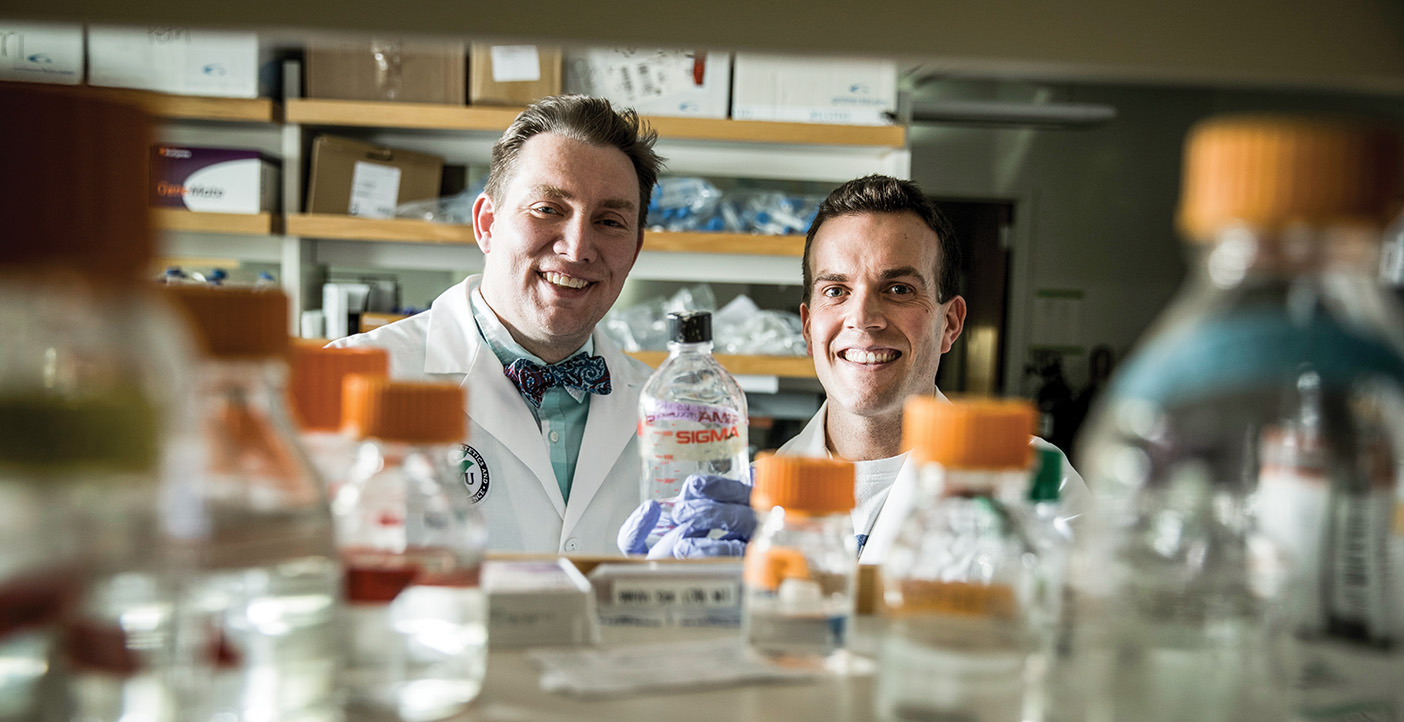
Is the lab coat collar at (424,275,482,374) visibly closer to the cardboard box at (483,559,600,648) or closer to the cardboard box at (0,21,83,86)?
the cardboard box at (483,559,600,648)

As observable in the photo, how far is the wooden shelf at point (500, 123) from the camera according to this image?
3027 millimetres

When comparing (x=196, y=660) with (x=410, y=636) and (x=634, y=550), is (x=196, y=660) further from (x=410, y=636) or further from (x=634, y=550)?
(x=634, y=550)

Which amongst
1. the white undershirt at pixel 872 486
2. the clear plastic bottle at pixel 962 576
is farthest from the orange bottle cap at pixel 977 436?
the white undershirt at pixel 872 486

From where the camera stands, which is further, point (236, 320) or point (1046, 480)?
point (1046, 480)

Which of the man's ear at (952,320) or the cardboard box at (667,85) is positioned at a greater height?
the cardboard box at (667,85)

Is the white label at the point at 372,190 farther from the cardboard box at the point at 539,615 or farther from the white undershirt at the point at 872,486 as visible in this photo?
the cardboard box at the point at 539,615

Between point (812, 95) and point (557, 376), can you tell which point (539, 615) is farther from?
point (812, 95)

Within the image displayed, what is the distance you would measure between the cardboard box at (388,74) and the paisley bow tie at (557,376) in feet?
4.36

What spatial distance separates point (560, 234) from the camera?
2.05 metres

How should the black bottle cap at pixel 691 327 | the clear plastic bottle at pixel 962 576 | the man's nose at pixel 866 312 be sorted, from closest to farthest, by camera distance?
the clear plastic bottle at pixel 962 576 → the black bottle cap at pixel 691 327 → the man's nose at pixel 866 312

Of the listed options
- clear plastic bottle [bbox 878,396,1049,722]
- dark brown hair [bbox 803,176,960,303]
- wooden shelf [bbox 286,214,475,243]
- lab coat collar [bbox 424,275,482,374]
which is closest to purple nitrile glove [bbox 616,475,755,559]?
clear plastic bottle [bbox 878,396,1049,722]

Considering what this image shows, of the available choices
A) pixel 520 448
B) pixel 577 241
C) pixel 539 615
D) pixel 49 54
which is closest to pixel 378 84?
pixel 49 54

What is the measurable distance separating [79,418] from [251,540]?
110 mm

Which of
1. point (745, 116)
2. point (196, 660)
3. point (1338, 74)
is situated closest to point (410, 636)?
point (196, 660)
